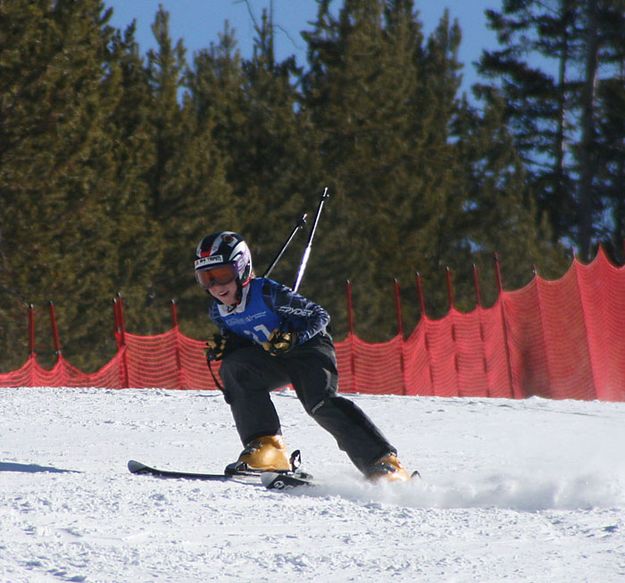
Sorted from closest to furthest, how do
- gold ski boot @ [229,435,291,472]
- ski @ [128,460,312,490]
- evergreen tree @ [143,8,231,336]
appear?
1. ski @ [128,460,312,490]
2. gold ski boot @ [229,435,291,472]
3. evergreen tree @ [143,8,231,336]

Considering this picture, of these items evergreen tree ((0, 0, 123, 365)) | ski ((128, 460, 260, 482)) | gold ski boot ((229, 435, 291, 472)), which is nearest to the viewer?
ski ((128, 460, 260, 482))

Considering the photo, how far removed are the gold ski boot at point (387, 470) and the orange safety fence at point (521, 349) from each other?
36.0 feet

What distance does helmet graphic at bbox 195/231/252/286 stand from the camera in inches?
233

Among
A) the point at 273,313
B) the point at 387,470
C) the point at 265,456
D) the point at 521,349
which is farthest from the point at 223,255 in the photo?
the point at 521,349

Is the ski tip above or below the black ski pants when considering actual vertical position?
below

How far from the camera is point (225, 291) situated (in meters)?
5.95

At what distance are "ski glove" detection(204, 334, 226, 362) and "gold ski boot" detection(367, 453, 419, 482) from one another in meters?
0.97

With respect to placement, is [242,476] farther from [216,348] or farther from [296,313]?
[296,313]

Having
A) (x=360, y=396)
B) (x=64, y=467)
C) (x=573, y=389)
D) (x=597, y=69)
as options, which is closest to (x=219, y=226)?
(x=573, y=389)

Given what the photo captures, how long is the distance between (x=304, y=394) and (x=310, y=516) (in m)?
1.25

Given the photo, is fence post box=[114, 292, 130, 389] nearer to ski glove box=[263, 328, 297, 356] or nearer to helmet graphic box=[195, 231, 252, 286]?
helmet graphic box=[195, 231, 252, 286]

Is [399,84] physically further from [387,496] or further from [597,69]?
[387,496]

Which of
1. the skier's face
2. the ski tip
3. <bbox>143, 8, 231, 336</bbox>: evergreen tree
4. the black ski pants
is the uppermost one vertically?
<bbox>143, 8, 231, 336</bbox>: evergreen tree

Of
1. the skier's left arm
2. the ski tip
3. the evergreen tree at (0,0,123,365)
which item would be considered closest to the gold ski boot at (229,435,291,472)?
the ski tip
